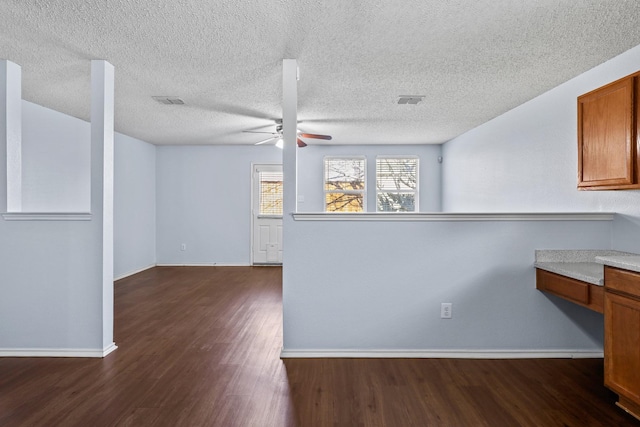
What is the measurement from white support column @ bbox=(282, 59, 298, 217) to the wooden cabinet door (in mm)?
2210

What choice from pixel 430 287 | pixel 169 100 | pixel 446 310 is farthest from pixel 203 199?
pixel 446 310

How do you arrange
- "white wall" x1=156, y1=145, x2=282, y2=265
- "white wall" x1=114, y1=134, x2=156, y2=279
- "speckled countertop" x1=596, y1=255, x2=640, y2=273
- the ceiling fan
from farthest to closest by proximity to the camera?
"white wall" x1=156, y1=145, x2=282, y2=265 → "white wall" x1=114, y1=134, x2=156, y2=279 → the ceiling fan → "speckled countertop" x1=596, y1=255, x2=640, y2=273

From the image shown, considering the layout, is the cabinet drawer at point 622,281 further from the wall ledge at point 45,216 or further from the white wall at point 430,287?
the wall ledge at point 45,216

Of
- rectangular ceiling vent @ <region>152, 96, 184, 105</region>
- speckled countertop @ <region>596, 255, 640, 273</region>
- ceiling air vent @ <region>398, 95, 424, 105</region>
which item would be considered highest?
ceiling air vent @ <region>398, 95, 424, 105</region>

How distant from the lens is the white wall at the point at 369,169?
7.39 metres

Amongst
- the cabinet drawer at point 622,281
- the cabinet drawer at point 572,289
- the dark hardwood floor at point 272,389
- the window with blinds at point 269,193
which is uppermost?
the window with blinds at point 269,193

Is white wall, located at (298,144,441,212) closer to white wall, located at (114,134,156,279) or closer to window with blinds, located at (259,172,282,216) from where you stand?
window with blinds, located at (259,172,282,216)

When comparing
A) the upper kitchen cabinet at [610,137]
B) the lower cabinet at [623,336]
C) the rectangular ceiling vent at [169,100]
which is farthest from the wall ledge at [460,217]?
the rectangular ceiling vent at [169,100]

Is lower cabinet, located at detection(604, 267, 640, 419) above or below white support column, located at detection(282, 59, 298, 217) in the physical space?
below

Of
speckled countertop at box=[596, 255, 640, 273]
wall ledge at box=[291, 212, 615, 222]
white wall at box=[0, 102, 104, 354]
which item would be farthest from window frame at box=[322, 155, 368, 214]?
speckled countertop at box=[596, 255, 640, 273]

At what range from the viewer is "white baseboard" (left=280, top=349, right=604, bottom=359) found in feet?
9.73

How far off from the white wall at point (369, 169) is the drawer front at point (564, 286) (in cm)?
457

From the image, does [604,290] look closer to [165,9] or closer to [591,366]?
[591,366]

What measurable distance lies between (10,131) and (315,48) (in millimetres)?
2641
